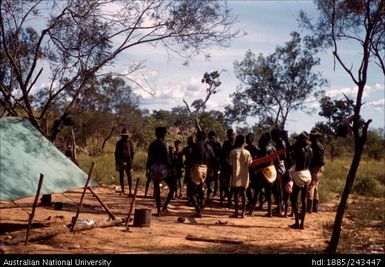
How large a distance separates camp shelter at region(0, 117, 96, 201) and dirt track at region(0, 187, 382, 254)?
752mm

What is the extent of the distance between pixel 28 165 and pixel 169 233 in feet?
8.77

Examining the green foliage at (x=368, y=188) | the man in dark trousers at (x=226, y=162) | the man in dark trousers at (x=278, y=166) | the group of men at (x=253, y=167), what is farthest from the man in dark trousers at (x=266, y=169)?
the green foliage at (x=368, y=188)

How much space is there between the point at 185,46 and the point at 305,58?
17845 mm

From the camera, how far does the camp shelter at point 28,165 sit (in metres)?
7.35

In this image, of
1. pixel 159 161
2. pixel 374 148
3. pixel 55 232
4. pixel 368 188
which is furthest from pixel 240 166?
pixel 374 148

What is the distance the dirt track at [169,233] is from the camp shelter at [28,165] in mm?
752

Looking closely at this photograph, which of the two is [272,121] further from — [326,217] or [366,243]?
[366,243]

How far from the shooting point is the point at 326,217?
11.7 metres

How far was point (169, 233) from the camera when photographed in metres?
8.75

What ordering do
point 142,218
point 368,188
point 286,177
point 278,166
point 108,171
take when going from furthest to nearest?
point 108,171, point 368,188, point 286,177, point 278,166, point 142,218

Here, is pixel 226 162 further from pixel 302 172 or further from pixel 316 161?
pixel 302 172

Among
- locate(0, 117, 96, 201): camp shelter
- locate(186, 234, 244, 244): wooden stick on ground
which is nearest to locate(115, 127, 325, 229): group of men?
locate(186, 234, 244, 244): wooden stick on ground

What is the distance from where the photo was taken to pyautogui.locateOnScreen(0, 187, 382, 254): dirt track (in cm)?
742
